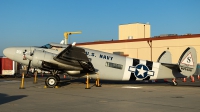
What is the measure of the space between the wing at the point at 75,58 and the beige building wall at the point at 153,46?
99.3ft

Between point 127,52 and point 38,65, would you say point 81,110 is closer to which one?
point 38,65

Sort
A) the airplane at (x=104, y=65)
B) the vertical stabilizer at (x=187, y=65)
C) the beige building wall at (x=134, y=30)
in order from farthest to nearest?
the beige building wall at (x=134, y=30), the vertical stabilizer at (x=187, y=65), the airplane at (x=104, y=65)

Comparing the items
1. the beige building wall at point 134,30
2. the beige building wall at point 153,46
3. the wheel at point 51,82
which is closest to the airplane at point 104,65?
the wheel at point 51,82

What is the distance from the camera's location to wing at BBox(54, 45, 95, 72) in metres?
20.3

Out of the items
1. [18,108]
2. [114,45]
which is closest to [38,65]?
[18,108]

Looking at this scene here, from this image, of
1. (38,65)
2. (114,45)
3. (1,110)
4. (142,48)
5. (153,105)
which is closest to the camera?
(1,110)

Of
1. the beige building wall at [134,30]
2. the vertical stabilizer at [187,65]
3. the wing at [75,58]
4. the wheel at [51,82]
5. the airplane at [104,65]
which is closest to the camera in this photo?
the wing at [75,58]

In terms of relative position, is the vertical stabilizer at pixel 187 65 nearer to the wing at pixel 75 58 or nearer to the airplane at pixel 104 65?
the airplane at pixel 104 65

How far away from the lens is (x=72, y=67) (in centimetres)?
2194

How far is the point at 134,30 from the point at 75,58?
53.3 meters

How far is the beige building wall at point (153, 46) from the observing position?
47947 millimetres

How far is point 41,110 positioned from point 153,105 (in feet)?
16.5

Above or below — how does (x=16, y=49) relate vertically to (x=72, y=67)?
above

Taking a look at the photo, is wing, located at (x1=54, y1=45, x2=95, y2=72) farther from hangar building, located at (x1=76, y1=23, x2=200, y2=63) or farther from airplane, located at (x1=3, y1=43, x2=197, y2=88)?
hangar building, located at (x1=76, y1=23, x2=200, y2=63)
